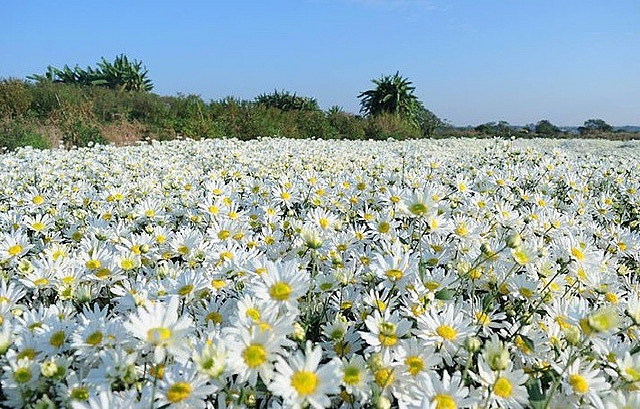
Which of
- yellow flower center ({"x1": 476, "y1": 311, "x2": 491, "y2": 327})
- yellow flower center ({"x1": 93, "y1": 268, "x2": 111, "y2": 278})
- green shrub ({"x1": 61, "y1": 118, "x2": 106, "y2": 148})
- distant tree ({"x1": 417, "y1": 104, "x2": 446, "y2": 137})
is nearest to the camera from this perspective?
yellow flower center ({"x1": 476, "y1": 311, "x2": 491, "y2": 327})

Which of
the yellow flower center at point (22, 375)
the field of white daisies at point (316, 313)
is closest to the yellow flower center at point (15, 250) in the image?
the field of white daisies at point (316, 313)

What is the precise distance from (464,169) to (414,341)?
3868 millimetres

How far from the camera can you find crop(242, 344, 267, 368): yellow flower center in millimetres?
933

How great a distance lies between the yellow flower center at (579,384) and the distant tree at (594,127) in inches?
1313

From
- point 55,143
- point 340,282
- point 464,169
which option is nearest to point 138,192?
point 340,282

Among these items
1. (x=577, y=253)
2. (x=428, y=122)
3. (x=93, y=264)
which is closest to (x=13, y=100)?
(x=93, y=264)

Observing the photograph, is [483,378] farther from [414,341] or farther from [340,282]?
[340,282]

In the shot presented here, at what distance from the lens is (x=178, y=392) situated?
2.98 feet

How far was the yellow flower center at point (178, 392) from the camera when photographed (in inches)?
35.5

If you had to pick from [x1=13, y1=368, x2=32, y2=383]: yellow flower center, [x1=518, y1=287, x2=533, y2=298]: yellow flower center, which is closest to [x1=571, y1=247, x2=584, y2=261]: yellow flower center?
[x1=518, y1=287, x2=533, y2=298]: yellow flower center

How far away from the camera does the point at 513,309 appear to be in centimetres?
144

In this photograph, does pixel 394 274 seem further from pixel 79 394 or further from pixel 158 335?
pixel 79 394

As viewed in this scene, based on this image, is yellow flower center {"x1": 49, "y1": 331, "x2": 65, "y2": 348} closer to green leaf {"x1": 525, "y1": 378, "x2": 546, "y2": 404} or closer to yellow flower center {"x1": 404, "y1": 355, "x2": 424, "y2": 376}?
yellow flower center {"x1": 404, "y1": 355, "x2": 424, "y2": 376}

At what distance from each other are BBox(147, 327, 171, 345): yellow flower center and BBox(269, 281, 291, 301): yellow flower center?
10.0 inches
